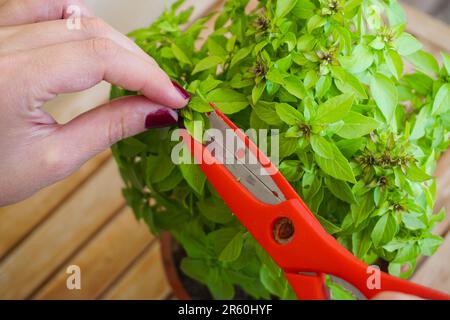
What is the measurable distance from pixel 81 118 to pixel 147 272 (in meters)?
0.35

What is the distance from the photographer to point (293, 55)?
1.65 ft

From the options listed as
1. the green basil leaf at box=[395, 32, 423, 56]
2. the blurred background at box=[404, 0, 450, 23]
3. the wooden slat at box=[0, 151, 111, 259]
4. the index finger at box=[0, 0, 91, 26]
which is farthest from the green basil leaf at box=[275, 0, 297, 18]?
the blurred background at box=[404, 0, 450, 23]

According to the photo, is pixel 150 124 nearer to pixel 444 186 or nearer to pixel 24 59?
pixel 24 59

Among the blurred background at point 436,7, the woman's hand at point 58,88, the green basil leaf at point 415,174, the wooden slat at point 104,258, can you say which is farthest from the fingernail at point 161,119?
the blurred background at point 436,7

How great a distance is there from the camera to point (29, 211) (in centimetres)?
86

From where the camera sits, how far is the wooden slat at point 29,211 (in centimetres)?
85

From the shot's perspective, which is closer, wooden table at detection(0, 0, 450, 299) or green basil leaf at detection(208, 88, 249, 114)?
green basil leaf at detection(208, 88, 249, 114)

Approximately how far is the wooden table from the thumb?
0.31m

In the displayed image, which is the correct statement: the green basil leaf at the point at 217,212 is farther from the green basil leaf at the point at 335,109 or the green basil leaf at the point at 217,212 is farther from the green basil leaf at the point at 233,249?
the green basil leaf at the point at 335,109

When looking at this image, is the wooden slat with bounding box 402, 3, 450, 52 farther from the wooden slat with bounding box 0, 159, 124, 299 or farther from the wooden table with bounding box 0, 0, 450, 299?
the wooden slat with bounding box 0, 159, 124, 299

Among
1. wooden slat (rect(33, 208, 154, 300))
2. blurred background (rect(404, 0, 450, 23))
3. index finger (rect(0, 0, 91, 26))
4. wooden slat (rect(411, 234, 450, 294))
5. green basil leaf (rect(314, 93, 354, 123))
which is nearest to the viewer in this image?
green basil leaf (rect(314, 93, 354, 123))

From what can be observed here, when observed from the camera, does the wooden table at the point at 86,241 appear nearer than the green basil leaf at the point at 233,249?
No

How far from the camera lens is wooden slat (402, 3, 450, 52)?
0.80 m

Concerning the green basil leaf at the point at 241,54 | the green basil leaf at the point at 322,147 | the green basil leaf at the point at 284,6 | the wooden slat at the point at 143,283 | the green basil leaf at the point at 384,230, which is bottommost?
the wooden slat at the point at 143,283
